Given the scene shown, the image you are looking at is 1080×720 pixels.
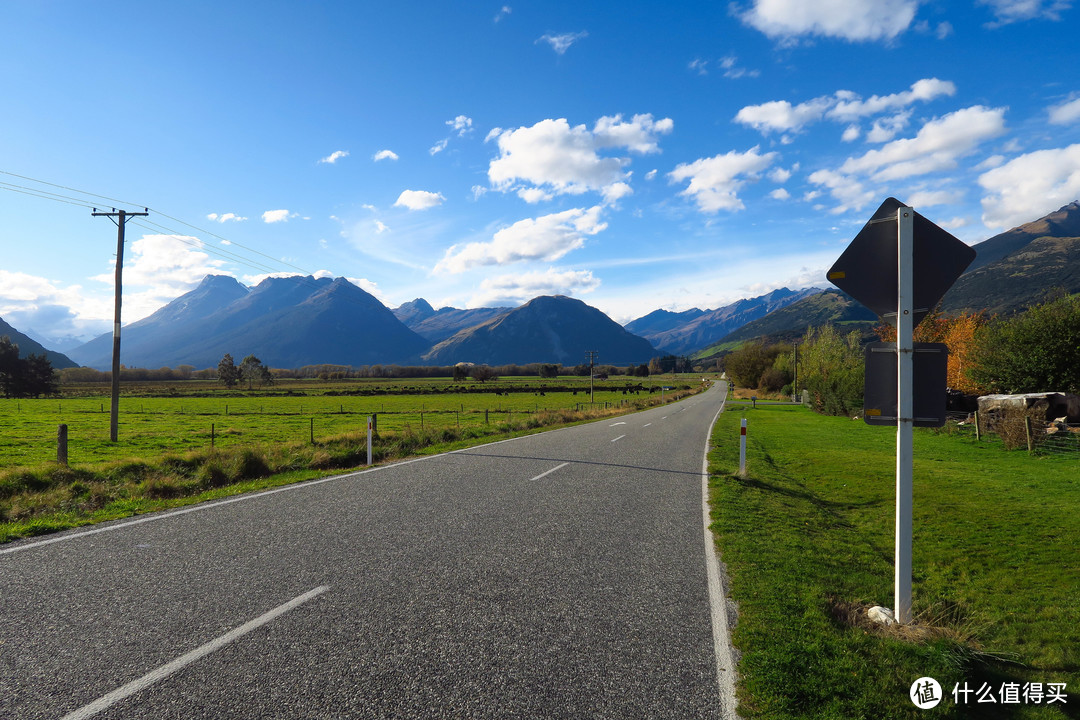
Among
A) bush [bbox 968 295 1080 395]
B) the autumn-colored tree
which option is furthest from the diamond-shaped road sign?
the autumn-colored tree

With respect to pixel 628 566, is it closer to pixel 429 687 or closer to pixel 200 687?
pixel 429 687

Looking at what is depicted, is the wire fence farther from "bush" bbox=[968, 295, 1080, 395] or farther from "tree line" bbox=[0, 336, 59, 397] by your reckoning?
"tree line" bbox=[0, 336, 59, 397]

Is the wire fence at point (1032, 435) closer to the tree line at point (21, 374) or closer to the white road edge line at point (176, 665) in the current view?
the white road edge line at point (176, 665)

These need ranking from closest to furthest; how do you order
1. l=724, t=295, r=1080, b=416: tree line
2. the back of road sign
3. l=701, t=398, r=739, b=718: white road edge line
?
1. l=701, t=398, r=739, b=718: white road edge line
2. the back of road sign
3. l=724, t=295, r=1080, b=416: tree line

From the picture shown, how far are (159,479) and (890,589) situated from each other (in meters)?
13.3

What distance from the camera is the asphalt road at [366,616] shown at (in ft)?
10.6

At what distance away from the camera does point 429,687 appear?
3355mm

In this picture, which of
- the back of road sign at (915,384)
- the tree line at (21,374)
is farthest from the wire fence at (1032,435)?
the tree line at (21,374)

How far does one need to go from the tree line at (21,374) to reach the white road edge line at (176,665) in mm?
108262

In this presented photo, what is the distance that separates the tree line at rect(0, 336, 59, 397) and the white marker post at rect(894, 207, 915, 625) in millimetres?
112116

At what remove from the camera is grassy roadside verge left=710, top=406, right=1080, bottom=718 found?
3.56 metres

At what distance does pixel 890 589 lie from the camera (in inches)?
220

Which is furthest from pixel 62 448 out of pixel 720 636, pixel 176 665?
pixel 720 636

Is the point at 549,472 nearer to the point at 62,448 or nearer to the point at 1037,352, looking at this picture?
the point at 62,448
